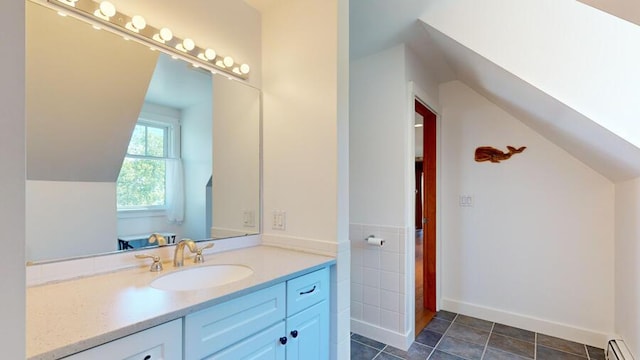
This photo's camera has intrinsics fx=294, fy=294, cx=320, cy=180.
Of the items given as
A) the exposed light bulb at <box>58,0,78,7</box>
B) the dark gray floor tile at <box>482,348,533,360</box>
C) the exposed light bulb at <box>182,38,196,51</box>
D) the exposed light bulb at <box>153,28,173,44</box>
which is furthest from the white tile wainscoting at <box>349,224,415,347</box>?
the exposed light bulb at <box>58,0,78,7</box>

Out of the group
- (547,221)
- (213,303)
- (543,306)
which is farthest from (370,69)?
(543,306)

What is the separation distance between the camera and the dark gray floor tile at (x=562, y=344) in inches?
89.9

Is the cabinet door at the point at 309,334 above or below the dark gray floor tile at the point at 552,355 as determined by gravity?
above

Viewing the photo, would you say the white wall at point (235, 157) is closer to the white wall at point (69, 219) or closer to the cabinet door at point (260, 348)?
the white wall at point (69, 219)

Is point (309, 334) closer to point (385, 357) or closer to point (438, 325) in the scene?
point (385, 357)

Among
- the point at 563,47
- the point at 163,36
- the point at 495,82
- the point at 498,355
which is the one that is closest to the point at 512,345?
the point at 498,355

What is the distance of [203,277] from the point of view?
1.40m

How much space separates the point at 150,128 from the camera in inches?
58.7

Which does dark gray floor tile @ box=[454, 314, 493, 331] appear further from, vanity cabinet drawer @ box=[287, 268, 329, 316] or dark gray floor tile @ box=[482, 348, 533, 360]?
vanity cabinet drawer @ box=[287, 268, 329, 316]

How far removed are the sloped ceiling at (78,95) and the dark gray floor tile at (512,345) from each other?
9.57 feet

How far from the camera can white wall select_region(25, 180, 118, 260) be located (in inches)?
44.1

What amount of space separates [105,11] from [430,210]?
300 centimetres

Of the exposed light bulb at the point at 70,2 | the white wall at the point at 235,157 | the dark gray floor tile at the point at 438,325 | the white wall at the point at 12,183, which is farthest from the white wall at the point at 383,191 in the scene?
the white wall at the point at 12,183

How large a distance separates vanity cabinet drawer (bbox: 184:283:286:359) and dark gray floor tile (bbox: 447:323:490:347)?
198 cm
